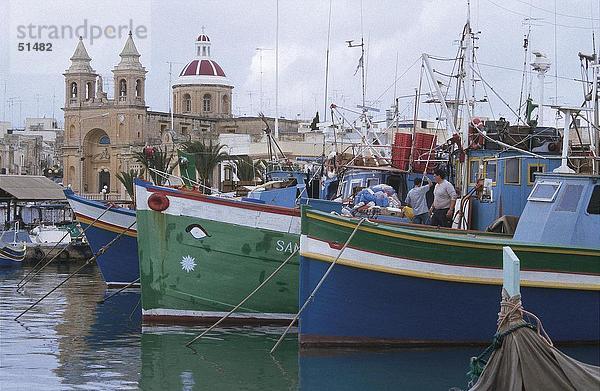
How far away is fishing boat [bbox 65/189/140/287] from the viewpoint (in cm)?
2638

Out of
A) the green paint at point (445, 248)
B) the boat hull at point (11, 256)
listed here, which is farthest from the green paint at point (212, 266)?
the boat hull at point (11, 256)

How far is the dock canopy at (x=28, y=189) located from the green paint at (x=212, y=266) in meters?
31.9

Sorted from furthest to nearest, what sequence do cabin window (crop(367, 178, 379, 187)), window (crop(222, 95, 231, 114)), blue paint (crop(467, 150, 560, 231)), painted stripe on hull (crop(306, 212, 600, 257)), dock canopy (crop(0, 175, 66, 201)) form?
window (crop(222, 95, 231, 114)) → dock canopy (crop(0, 175, 66, 201)) → cabin window (crop(367, 178, 379, 187)) → blue paint (crop(467, 150, 560, 231)) → painted stripe on hull (crop(306, 212, 600, 257))

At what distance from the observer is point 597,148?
55.4ft

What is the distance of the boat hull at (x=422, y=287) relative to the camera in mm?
15047

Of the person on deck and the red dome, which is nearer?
the person on deck

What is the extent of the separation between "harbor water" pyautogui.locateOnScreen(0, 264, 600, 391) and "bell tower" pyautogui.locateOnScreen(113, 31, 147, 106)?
266ft

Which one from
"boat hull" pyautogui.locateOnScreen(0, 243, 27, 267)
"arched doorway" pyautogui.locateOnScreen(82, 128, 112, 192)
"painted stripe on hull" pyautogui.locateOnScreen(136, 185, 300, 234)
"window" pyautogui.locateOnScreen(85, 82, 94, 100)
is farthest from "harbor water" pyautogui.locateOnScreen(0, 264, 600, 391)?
"window" pyautogui.locateOnScreen(85, 82, 94, 100)

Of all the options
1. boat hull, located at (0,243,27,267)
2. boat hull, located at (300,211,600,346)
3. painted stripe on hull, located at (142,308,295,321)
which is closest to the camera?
boat hull, located at (300,211,600,346)

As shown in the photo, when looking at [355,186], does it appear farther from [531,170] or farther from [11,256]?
[11,256]

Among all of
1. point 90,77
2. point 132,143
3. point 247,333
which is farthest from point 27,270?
point 90,77

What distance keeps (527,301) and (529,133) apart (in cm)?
540

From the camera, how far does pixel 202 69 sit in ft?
346

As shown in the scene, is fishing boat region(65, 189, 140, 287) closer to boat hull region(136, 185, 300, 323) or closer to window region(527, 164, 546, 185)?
boat hull region(136, 185, 300, 323)
